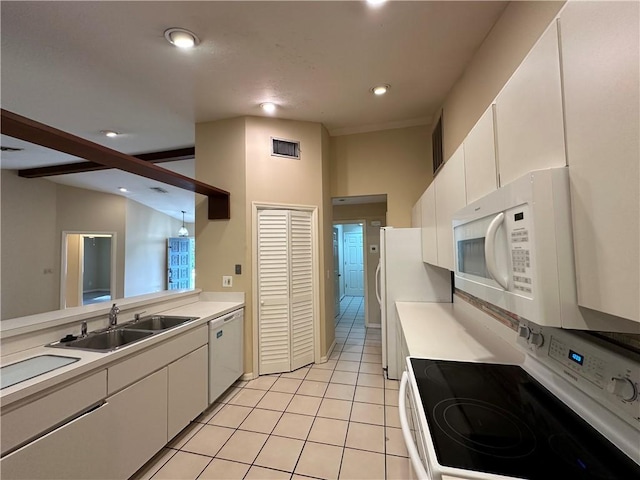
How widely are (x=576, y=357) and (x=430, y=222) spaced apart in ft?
5.06

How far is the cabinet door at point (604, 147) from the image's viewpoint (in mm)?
524

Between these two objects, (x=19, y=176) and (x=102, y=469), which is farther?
(x=19, y=176)

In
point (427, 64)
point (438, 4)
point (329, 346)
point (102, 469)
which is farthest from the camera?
point (329, 346)

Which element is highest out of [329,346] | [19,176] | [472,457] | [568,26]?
[19,176]

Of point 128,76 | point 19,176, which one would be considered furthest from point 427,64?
point 19,176

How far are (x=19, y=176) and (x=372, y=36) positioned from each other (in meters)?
6.49

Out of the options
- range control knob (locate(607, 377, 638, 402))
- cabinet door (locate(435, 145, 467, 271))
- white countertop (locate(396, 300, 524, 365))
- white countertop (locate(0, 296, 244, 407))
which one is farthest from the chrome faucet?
range control knob (locate(607, 377, 638, 402))

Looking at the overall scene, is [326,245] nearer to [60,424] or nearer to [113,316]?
[113,316]

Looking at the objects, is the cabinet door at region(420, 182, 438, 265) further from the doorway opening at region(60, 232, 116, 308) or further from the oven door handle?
the doorway opening at region(60, 232, 116, 308)

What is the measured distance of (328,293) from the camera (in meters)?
3.73

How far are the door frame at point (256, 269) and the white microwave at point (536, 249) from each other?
2548 millimetres

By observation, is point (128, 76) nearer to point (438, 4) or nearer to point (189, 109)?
Result: point (189, 109)

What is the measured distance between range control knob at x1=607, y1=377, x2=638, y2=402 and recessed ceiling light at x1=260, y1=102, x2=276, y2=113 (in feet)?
10.4

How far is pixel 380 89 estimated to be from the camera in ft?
9.09
